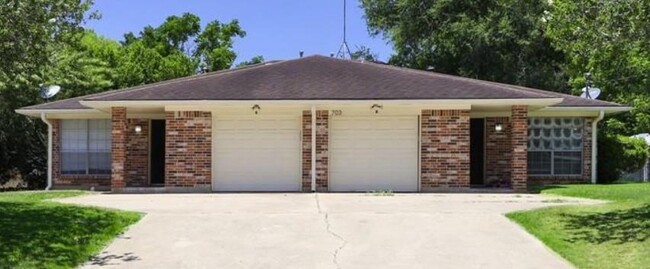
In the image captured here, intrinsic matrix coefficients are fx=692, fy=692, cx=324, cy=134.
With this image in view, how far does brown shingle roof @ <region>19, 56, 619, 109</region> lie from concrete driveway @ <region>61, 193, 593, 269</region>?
3.55 meters

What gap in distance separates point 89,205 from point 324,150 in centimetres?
612

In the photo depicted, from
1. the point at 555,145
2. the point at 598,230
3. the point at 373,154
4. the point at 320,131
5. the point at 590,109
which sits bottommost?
the point at 598,230

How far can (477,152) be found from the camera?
19516mm

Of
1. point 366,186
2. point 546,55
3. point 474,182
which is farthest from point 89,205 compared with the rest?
→ point 546,55

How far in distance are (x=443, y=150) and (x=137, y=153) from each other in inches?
332

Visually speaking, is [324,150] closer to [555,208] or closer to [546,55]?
[555,208]

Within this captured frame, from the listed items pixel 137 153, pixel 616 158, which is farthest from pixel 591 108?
pixel 137 153

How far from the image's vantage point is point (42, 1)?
854cm

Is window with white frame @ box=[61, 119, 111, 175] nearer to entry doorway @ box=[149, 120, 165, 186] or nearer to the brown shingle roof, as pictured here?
the brown shingle roof

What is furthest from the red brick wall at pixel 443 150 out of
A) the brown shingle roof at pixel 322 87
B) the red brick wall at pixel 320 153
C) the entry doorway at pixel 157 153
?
the entry doorway at pixel 157 153

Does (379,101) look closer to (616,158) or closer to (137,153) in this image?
(137,153)

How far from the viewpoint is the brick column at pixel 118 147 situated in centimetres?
1756

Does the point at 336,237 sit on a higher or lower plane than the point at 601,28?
lower

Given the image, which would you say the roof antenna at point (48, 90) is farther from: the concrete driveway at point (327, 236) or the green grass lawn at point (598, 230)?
the green grass lawn at point (598, 230)
